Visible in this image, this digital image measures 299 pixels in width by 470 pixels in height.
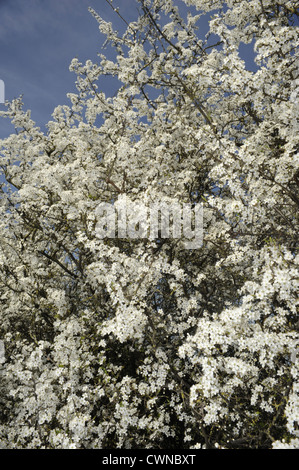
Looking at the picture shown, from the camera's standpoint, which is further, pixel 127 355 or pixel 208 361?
pixel 127 355

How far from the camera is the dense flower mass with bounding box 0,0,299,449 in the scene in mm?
5605

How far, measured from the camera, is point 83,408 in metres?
6.30

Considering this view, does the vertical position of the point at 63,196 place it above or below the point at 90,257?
above

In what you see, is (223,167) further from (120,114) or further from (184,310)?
(120,114)

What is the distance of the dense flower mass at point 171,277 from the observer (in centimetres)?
561

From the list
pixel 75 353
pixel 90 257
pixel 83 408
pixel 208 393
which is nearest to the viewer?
pixel 208 393

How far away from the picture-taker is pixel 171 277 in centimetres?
871

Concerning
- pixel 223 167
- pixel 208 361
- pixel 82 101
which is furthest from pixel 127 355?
pixel 82 101

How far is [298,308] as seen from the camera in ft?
17.1

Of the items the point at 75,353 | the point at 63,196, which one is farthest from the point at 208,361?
the point at 63,196

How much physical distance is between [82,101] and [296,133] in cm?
1017
